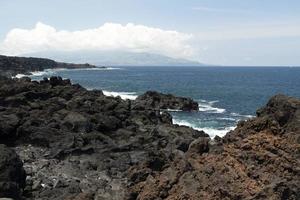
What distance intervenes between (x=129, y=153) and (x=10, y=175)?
1077 cm

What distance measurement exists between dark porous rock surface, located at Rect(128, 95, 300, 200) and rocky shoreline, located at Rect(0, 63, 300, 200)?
0.02 metres

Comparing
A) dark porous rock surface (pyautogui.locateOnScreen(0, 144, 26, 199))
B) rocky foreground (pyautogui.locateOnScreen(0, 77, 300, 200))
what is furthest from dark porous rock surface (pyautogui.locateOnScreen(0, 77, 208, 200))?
dark porous rock surface (pyautogui.locateOnScreen(0, 144, 26, 199))

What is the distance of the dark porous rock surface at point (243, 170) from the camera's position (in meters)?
11.2

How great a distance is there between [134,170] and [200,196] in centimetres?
557

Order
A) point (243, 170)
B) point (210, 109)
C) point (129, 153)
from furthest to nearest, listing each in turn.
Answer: point (210, 109) < point (129, 153) < point (243, 170)

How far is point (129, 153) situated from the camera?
94.6ft

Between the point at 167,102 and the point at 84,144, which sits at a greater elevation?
the point at 84,144

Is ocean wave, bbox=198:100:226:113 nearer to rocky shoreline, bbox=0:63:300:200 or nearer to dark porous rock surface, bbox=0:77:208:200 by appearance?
rocky shoreline, bbox=0:63:300:200

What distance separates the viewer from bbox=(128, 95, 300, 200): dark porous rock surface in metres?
11.2

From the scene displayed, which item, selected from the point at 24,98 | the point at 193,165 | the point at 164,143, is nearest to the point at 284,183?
the point at 193,165

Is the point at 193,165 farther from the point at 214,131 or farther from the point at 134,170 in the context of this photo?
the point at 214,131

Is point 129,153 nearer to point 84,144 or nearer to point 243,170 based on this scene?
point 84,144

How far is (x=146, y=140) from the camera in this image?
107 feet

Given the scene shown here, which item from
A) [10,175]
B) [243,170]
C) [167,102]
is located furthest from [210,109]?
[243,170]
